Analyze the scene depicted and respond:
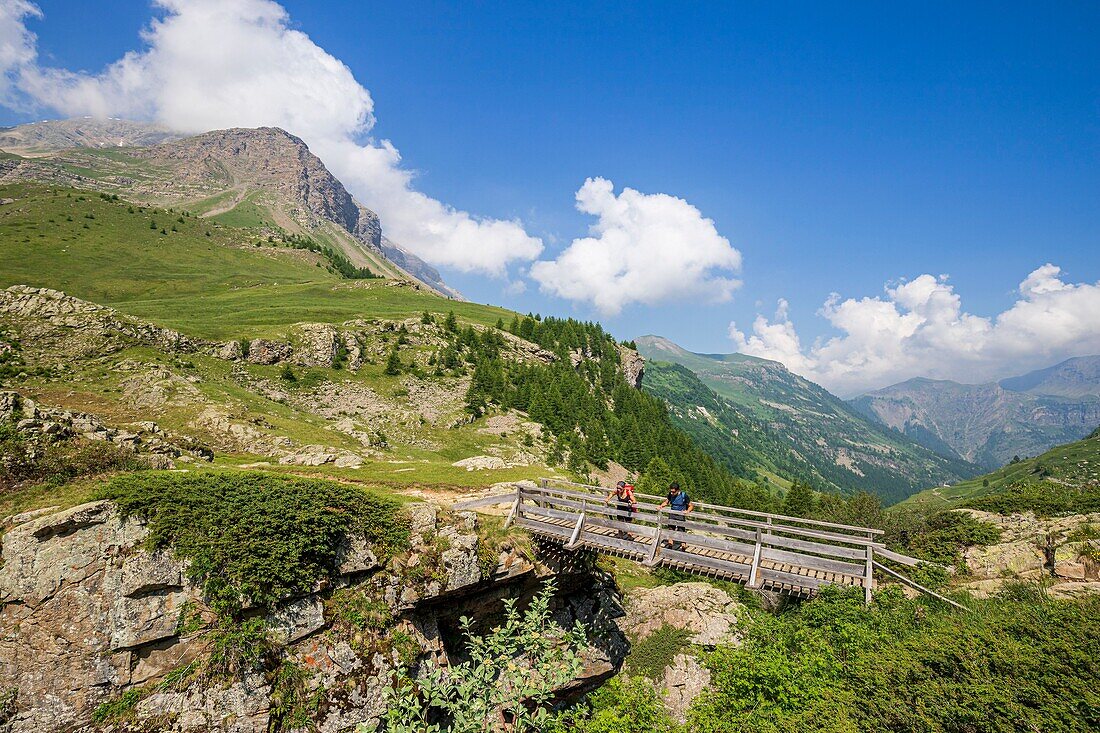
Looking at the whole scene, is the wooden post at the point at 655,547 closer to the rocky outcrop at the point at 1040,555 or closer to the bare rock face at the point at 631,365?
the rocky outcrop at the point at 1040,555

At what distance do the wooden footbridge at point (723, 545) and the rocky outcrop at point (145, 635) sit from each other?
5.63m

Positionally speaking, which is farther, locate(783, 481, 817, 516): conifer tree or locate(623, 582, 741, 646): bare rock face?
locate(783, 481, 817, 516): conifer tree

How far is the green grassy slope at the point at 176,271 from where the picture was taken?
256 ft

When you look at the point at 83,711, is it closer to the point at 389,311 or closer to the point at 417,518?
the point at 417,518

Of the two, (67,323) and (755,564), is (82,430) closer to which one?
(67,323)

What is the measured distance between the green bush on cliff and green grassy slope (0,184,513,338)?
163ft

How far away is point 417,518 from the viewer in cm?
1895

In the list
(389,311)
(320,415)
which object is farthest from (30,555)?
(389,311)

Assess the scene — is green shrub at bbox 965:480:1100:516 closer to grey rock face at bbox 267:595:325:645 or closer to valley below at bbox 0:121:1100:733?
valley below at bbox 0:121:1100:733

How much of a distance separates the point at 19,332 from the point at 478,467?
1426 inches

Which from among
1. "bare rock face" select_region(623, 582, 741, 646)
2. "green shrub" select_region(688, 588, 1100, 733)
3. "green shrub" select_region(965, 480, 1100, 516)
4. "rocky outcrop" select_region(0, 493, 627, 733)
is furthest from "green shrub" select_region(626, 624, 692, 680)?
"green shrub" select_region(965, 480, 1100, 516)

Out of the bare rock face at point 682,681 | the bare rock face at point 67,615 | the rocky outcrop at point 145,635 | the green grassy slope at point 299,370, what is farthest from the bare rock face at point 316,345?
the bare rock face at point 682,681

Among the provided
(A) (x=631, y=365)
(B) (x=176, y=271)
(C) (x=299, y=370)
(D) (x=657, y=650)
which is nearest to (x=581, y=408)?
(C) (x=299, y=370)

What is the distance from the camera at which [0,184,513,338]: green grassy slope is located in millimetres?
78000
